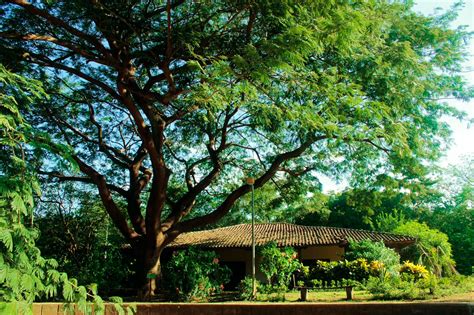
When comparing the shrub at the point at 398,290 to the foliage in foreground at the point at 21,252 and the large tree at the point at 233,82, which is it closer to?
the large tree at the point at 233,82

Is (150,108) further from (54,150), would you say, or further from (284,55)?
(54,150)

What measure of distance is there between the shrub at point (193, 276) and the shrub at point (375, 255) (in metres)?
5.55

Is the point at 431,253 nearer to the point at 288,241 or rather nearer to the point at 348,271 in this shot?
the point at 288,241

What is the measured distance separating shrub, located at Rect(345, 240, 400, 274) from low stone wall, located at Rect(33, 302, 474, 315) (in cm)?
689

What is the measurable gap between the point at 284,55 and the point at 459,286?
8.75 meters

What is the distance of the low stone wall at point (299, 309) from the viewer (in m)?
9.23

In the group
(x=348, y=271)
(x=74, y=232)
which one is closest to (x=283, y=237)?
(x=348, y=271)

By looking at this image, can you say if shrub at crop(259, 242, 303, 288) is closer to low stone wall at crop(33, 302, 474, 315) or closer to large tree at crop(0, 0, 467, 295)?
large tree at crop(0, 0, 467, 295)

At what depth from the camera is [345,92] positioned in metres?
10.9

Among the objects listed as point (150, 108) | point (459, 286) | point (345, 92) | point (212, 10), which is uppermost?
point (212, 10)

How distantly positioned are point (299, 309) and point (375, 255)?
27.4ft

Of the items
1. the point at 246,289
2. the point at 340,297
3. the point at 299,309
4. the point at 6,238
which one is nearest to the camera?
the point at 6,238

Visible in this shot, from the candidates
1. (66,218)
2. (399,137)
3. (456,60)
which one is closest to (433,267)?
(456,60)

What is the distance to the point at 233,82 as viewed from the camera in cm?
1048
